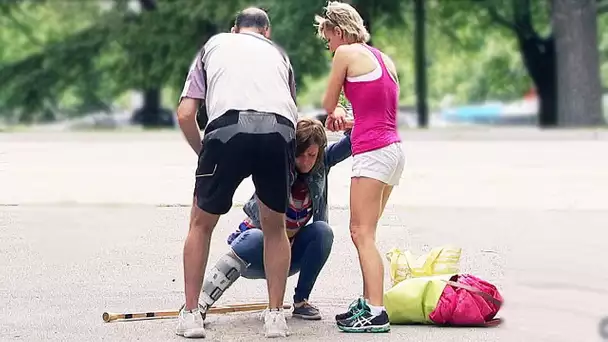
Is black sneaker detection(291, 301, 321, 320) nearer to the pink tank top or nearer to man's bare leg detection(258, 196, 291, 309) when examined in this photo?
man's bare leg detection(258, 196, 291, 309)

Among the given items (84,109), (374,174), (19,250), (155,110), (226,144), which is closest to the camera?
(226,144)

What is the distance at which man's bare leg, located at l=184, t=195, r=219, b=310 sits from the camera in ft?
17.5

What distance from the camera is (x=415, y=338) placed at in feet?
17.7

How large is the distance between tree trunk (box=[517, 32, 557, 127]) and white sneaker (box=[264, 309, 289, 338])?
29.0 meters

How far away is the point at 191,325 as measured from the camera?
17.5 feet

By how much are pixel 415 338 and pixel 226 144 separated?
51.7 inches

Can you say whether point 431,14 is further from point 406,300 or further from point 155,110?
point 406,300

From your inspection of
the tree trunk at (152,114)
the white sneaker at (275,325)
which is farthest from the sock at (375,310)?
the tree trunk at (152,114)

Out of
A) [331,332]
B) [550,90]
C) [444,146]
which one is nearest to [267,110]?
[331,332]

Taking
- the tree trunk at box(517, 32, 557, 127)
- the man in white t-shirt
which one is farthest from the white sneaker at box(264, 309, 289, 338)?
the tree trunk at box(517, 32, 557, 127)

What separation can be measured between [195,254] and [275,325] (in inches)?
20.1

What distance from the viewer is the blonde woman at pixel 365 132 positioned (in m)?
5.44

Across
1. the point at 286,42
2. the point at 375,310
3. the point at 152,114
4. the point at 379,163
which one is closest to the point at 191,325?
the point at 375,310

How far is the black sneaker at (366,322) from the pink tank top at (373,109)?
79cm
